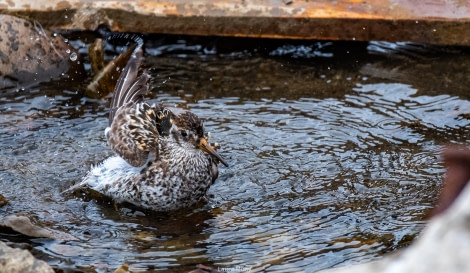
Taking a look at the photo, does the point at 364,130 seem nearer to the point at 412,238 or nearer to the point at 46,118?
the point at 412,238

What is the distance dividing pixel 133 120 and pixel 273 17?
7.48 feet

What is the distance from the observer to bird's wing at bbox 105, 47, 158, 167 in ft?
20.0

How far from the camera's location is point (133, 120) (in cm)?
633

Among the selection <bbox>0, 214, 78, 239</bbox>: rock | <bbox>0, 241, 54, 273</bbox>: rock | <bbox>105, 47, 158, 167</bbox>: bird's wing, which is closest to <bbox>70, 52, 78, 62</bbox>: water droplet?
<bbox>105, 47, 158, 167</bbox>: bird's wing

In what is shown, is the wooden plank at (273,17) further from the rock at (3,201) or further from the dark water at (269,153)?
the rock at (3,201)

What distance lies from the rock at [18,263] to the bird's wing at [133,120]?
1.84 meters

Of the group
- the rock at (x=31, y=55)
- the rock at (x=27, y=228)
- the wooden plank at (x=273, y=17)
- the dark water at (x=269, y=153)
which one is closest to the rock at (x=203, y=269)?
the dark water at (x=269, y=153)

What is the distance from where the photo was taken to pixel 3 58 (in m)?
7.89

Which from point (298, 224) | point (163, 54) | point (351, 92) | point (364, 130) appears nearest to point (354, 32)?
point (351, 92)

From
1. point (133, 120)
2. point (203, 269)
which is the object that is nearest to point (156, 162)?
point (133, 120)

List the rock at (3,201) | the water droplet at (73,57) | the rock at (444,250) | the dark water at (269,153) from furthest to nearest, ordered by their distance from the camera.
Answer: the water droplet at (73,57) < the rock at (3,201) < the dark water at (269,153) < the rock at (444,250)

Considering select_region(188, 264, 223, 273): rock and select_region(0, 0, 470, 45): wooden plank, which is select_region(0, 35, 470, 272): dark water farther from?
select_region(0, 0, 470, 45): wooden plank

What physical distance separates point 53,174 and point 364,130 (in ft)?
8.87

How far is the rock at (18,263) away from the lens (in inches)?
164
